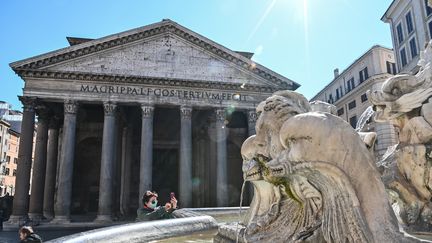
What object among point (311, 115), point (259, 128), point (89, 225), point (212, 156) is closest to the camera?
point (311, 115)

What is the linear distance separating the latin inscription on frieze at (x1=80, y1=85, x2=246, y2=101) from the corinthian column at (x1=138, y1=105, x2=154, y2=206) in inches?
39.7

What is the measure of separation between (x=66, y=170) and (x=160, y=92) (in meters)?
→ 6.67

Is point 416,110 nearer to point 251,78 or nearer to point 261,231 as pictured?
point 261,231

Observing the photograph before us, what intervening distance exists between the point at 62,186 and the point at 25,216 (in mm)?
2447

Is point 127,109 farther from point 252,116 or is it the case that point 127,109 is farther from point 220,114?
point 252,116

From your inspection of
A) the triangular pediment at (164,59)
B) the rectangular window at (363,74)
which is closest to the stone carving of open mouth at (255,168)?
the triangular pediment at (164,59)

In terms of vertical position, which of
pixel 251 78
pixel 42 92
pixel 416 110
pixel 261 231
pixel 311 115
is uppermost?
pixel 251 78

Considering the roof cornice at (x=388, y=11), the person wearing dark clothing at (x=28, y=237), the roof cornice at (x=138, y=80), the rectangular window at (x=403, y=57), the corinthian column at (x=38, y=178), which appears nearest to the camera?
the person wearing dark clothing at (x=28, y=237)

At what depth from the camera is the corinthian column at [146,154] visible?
18.3 m

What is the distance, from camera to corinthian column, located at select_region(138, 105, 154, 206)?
720 inches

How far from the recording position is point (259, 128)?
2.66 metres

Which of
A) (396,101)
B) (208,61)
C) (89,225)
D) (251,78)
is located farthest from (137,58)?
(396,101)

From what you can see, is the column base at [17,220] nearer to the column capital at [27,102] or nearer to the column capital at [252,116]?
the column capital at [27,102]

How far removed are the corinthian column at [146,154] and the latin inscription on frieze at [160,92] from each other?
1009 mm
